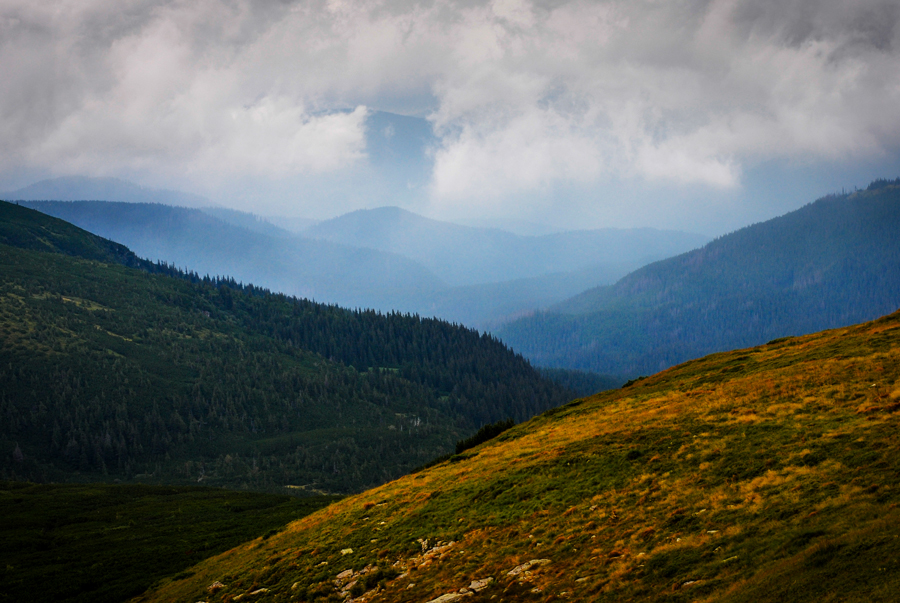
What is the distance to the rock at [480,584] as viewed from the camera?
84.3 ft

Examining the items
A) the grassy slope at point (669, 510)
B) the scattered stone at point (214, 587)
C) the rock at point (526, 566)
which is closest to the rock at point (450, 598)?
the grassy slope at point (669, 510)

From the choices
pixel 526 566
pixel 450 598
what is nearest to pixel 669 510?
pixel 526 566

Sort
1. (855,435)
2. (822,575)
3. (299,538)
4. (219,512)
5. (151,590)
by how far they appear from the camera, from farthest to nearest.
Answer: (219,512) → (151,590) → (299,538) → (855,435) → (822,575)

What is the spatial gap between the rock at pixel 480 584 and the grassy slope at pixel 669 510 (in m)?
0.39

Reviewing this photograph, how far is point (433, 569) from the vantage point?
30125 millimetres

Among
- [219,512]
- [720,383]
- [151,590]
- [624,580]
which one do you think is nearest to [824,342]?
[720,383]

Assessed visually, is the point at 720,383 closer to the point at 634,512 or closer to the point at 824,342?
the point at 824,342

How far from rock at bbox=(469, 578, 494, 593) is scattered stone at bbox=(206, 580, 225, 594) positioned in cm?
2282

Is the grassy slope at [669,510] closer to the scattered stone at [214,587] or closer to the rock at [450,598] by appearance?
the scattered stone at [214,587]

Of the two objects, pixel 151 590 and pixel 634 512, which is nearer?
pixel 634 512

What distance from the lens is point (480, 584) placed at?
85.5ft

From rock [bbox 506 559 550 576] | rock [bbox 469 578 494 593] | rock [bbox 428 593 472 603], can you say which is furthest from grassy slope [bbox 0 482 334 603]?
rock [bbox 506 559 550 576]

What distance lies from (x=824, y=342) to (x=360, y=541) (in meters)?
45.8

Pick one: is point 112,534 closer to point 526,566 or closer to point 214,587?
point 214,587
